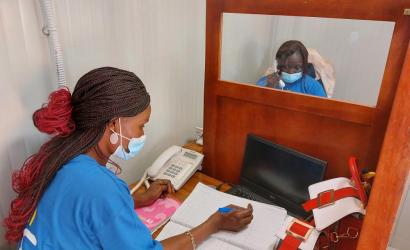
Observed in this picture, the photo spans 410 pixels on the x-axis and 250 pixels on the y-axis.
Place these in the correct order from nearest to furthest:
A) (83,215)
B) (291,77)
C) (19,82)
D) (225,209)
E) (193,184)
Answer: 1. (83,215)
2. (19,82)
3. (225,209)
4. (291,77)
5. (193,184)

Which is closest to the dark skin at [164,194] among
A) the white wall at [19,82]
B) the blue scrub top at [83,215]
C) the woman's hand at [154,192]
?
the woman's hand at [154,192]

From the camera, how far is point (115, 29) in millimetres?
1209

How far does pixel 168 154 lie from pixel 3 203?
0.66m

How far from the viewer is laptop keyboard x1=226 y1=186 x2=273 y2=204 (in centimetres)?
120

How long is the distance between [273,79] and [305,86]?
13cm

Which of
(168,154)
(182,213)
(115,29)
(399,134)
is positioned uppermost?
(115,29)

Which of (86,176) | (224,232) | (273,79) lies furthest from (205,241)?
(273,79)

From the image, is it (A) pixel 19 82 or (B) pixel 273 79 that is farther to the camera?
(B) pixel 273 79

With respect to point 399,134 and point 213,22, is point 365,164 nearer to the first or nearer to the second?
point 399,134

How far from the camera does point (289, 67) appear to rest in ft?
3.95

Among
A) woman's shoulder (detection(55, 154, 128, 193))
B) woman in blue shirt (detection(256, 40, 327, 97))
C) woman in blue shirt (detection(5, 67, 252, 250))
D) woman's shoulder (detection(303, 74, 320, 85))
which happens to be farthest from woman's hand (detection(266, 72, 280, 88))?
woman's shoulder (detection(55, 154, 128, 193))

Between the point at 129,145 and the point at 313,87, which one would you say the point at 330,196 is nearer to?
the point at 313,87

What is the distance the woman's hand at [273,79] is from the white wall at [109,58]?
0.57 metres

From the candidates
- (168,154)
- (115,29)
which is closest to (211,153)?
(168,154)
